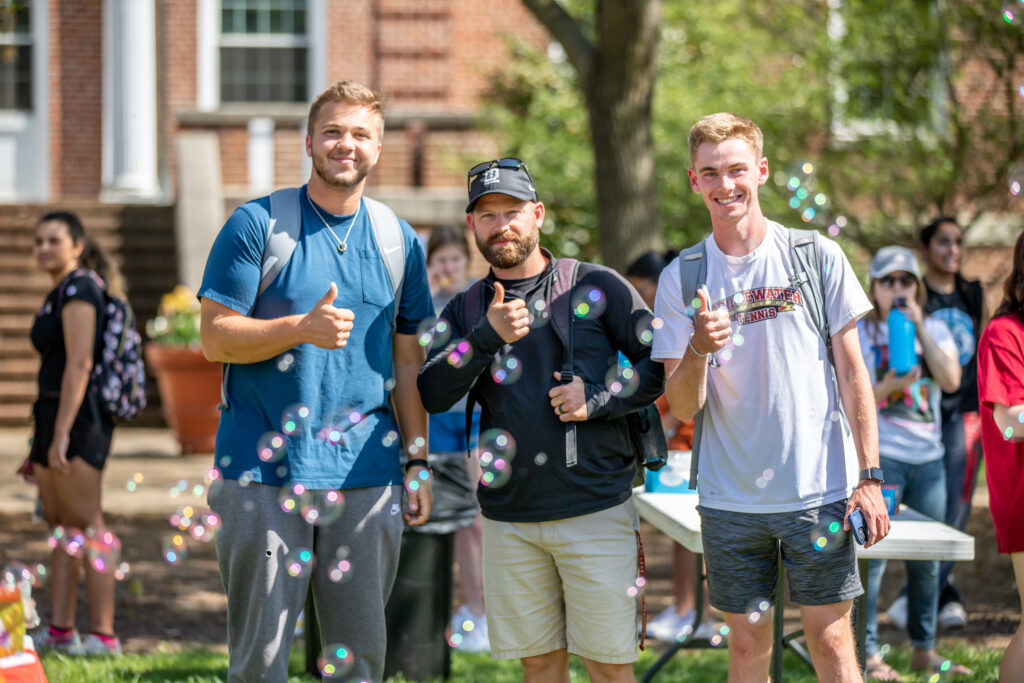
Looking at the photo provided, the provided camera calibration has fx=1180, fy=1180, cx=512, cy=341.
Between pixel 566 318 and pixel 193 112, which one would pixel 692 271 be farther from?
pixel 193 112

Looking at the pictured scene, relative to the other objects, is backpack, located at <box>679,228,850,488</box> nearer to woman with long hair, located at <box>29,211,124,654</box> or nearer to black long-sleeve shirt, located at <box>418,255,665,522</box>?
black long-sleeve shirt, located at <box>418,255,665,522</box>

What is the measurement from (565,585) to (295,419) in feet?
3.03

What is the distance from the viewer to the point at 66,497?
5207 millimetres

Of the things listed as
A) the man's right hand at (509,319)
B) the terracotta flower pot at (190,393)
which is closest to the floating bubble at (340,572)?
the man's right hand at (509,319)

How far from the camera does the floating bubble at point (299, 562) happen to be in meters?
3.39

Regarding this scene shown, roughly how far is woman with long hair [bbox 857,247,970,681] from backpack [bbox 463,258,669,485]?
185 centimetres

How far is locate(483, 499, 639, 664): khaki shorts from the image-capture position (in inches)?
133

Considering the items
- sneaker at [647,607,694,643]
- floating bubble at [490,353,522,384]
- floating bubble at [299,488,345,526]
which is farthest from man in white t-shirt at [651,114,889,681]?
sneaker at [647,607,694,643]

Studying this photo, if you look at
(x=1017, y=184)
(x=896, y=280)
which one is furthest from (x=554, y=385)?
(x=896, y=280)

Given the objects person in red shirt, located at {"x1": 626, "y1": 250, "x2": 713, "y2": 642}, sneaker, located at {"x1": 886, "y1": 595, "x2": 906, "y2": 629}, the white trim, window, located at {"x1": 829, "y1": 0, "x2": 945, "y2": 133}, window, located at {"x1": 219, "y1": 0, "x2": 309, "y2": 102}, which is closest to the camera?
person in red shirt, located at {"x1": 626, "y1": 250, "x2": 713, "y2": 642}

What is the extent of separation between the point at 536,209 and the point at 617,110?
4301 millimetres

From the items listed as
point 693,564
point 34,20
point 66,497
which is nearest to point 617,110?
point 693,564

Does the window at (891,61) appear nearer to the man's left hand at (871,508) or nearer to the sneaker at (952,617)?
the sneaker at (952,617)

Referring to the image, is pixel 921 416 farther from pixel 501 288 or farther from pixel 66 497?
pixel 66 497
